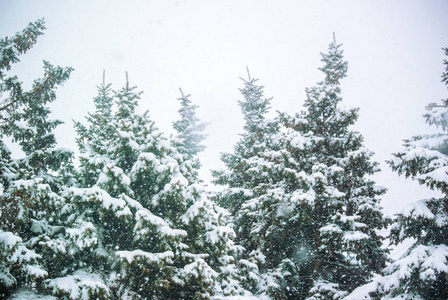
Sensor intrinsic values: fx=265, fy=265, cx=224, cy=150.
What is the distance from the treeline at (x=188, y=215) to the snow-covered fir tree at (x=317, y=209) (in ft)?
0.21

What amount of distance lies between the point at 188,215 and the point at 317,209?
239 inches

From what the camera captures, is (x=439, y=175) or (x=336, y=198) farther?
(x=336, y=198)

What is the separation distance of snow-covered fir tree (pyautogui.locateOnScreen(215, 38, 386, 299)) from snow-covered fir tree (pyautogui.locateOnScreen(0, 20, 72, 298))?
801 cm

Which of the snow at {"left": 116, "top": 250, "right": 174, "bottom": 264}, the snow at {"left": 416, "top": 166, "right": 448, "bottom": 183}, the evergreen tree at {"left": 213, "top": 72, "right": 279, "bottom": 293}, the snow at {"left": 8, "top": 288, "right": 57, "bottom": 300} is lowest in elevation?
the snow at {"left": 8, "top": 288, "right": 57, "bottom": 300}

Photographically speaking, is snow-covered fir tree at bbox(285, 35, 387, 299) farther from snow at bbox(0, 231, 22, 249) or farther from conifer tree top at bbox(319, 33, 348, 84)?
snow at bbox(0, 231, 22, 249)

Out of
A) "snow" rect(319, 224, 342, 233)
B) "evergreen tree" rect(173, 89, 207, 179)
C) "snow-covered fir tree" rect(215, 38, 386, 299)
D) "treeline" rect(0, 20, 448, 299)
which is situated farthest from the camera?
"evergreen tree" rect(173, 89, 207, 179)

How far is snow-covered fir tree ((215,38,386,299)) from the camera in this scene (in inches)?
435

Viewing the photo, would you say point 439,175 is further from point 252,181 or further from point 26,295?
point 26,295

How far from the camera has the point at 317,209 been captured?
11938mm

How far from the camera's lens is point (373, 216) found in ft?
38.7

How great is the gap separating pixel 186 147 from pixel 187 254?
8671 millimetres

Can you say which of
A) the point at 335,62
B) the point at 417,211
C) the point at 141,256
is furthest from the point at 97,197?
the point at 335,62

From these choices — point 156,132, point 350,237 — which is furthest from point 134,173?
point 350,237

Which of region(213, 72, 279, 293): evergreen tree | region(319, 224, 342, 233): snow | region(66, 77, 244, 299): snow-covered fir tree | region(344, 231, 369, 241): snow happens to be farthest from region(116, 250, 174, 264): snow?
region(344, 231, 369, 241): snow
